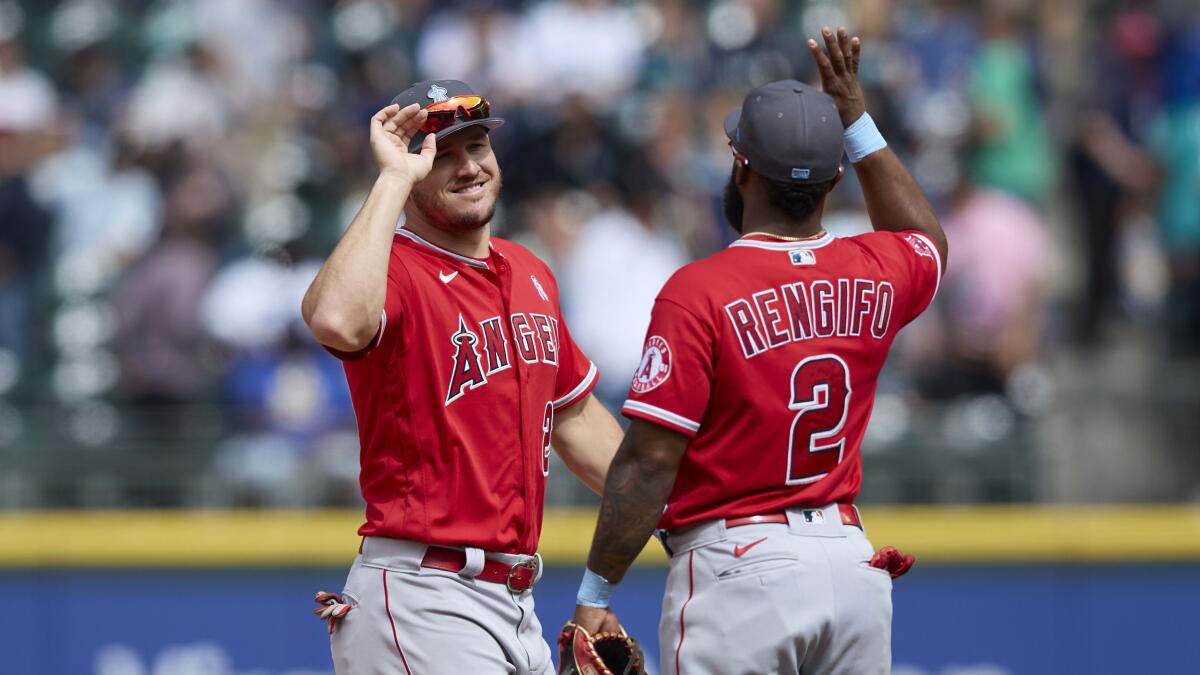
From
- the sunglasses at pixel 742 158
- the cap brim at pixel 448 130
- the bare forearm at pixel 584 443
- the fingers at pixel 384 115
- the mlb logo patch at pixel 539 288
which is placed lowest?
the bare forearm at pixel 584 443

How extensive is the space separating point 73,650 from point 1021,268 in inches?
209

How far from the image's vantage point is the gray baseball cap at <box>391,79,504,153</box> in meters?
4.48

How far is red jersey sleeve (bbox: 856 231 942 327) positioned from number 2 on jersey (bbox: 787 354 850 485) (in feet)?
0.96

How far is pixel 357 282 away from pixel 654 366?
2.60 ft

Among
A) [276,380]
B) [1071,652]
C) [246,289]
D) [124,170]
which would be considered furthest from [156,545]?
[1071,652]

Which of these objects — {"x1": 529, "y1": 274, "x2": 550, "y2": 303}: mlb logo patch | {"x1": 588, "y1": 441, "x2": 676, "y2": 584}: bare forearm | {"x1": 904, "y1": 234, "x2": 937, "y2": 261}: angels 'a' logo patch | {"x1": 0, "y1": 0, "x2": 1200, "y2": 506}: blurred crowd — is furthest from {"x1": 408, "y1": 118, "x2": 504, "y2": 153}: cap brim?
{"x1": 0, "y1": 0, "x2": 1200, "y2": 506}: blurred crowd

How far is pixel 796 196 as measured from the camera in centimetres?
444

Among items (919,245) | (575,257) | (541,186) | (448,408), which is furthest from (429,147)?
(541,186)

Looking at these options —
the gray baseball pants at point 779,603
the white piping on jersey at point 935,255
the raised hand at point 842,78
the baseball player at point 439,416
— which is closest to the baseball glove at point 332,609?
the baseball player at point 439,416

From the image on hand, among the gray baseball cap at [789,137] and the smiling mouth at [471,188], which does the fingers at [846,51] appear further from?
the smiling mouth at [471,188]

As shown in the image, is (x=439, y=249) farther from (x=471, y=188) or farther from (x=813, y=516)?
(x=813, y=516)

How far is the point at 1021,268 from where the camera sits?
9062mm

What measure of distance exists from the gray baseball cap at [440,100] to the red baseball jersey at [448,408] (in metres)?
0.30

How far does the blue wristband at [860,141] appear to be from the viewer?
474 centimetres
